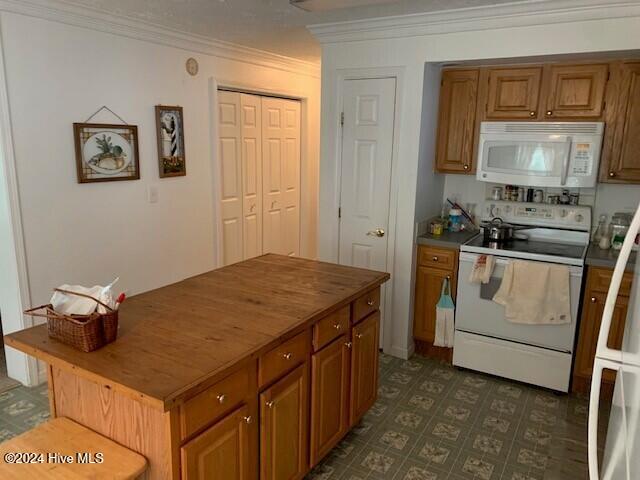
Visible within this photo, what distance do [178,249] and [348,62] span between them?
199cm

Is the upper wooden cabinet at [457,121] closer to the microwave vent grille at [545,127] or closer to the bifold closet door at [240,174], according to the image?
the microwave vent grille at [545,127]

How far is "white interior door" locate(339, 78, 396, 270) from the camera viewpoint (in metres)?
3.47

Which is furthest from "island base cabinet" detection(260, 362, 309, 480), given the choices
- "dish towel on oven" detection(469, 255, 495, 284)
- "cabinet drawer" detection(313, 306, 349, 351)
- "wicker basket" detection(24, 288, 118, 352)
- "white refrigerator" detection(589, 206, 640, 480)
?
"dish towel on oven" detection(469, 255, 495, 284)

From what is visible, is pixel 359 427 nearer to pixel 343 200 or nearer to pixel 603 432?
pixel 603 432

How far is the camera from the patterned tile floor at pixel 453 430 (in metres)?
2.42

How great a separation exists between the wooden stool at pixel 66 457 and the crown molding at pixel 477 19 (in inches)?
115

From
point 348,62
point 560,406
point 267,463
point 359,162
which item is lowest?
point 560,406

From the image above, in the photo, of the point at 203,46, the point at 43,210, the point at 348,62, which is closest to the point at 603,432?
the point at 348,62

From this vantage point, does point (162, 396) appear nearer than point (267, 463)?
Yes

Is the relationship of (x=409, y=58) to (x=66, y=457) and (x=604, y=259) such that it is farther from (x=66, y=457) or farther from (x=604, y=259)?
(x=66, y=457)

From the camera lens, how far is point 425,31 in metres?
3.21

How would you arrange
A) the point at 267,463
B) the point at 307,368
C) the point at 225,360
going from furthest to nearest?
1. the point at 307,368
2. the point at 267,463
3. the point at 225,360

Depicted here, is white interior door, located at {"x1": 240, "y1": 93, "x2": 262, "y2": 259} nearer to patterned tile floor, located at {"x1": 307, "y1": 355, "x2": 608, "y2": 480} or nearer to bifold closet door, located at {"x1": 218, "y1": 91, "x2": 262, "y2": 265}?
bifold closet door, located at {"x1": 218, "y1": 91, "x2": 262, "y2": 265}

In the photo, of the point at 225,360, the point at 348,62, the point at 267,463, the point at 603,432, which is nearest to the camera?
the point at 225,360
